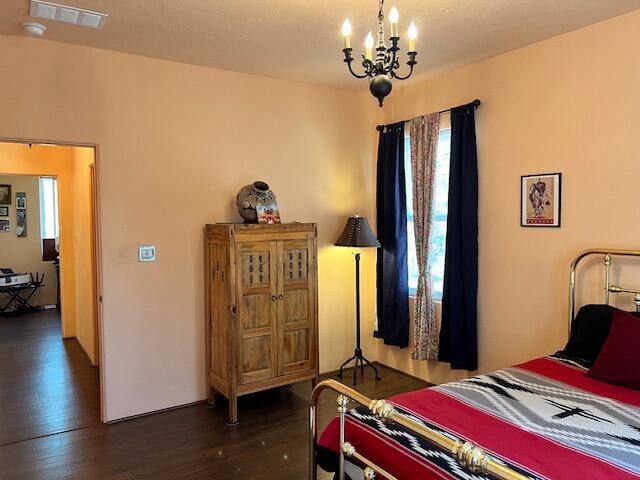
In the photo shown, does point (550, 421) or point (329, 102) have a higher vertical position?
point (329, 102)

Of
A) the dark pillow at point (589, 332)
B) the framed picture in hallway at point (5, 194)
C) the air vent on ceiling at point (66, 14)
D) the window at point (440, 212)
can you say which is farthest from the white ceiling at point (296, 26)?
the framed picture in hallway at point (5, 194)

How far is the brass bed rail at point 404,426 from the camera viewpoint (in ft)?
4.33

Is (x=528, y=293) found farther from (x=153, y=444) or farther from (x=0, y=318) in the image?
(x=0, y=318)

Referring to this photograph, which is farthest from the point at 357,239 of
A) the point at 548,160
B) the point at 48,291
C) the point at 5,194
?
the point at 5,194

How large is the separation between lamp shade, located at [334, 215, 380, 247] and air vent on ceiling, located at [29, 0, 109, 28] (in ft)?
8.09

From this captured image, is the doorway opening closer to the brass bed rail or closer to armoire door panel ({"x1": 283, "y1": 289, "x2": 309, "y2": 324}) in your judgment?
armoire door panel ({"x1": 283, "y1": 289, "x2": 309, "y2": 324})

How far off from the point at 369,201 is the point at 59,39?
2.96m

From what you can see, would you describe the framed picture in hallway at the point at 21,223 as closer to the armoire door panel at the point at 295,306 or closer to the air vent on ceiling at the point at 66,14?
the air vent on ceiling at the point at 66,14

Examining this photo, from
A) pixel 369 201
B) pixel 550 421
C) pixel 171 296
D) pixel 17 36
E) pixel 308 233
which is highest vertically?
pixel 17 36

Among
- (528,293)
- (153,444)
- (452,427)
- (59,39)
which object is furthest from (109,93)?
(528,293)

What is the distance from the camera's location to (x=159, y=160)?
3676 millimetres

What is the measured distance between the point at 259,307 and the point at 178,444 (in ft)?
3.61

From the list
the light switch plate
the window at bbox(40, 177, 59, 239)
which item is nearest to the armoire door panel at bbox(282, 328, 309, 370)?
the light switch plate

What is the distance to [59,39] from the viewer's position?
3.22m
